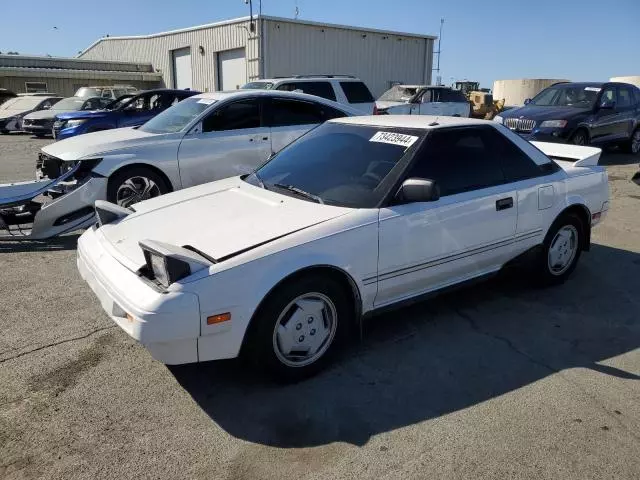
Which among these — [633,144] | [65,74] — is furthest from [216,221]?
[65,74]

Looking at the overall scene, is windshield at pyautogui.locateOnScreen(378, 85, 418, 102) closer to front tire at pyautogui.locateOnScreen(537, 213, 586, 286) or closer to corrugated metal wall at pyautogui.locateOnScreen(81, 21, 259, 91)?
corrugated metal wall at pyautogui.locateOnScreen(81, 21, 259, 91)

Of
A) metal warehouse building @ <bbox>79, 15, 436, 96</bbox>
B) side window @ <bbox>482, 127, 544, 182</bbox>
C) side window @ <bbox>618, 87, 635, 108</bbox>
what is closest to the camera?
side window @ <bbox>482, 127, 544, 182</bbox>

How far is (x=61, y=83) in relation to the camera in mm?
33531

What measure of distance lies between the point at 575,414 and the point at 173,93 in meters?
10.5

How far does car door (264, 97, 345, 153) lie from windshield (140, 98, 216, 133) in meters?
0.82

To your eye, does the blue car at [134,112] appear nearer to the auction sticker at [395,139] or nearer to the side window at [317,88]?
the side window at [317,88]

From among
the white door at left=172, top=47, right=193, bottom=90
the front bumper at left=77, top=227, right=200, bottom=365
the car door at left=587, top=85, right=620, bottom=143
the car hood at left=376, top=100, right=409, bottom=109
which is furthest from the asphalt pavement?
the white door at left=172, top=47, right=193, bottom=90

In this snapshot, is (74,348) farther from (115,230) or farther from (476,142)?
(476,142)

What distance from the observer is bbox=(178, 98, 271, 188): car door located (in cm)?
675

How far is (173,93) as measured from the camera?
1154 cm

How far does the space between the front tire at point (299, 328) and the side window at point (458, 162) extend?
42.0 inches

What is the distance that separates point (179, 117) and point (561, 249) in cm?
500

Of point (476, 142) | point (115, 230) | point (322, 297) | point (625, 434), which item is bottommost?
point (625, 434)

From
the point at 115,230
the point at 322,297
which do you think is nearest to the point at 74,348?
the point at 115,230
